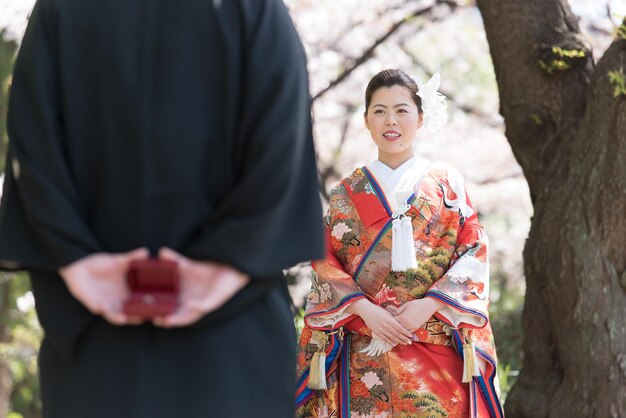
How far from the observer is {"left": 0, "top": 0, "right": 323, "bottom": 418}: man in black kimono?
1.73 meters

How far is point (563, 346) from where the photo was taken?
422cm

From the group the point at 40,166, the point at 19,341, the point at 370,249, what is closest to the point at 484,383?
the point at 370,249

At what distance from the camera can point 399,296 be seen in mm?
3695

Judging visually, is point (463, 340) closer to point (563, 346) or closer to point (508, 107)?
point (563, 346)

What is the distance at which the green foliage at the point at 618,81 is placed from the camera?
3.96 metres

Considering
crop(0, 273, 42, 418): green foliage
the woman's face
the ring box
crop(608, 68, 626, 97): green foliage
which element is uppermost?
crop(608, 68, 626, 97): green foliage

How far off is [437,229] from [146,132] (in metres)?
2.18

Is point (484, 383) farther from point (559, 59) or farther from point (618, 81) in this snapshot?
point (559, 59)

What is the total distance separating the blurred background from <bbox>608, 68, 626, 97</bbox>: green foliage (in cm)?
407

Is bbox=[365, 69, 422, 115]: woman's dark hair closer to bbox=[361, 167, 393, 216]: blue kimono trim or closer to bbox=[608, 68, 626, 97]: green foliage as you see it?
bbox=[361, 167, 393, 216]: blue kimono trim

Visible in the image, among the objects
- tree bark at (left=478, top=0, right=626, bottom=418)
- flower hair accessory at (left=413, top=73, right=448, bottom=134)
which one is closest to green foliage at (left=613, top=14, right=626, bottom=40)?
tree bark at (left=478, top=0, right=626, bottom=418)

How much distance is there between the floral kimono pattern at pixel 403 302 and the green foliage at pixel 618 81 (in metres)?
0.76

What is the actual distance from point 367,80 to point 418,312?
6.30 metres

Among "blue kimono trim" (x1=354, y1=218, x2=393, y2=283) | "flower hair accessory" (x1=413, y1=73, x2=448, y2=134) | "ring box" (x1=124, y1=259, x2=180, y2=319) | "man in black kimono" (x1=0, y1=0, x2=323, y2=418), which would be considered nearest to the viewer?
"ring box" (x1=124, y1=259, x2=180, y2=319)
